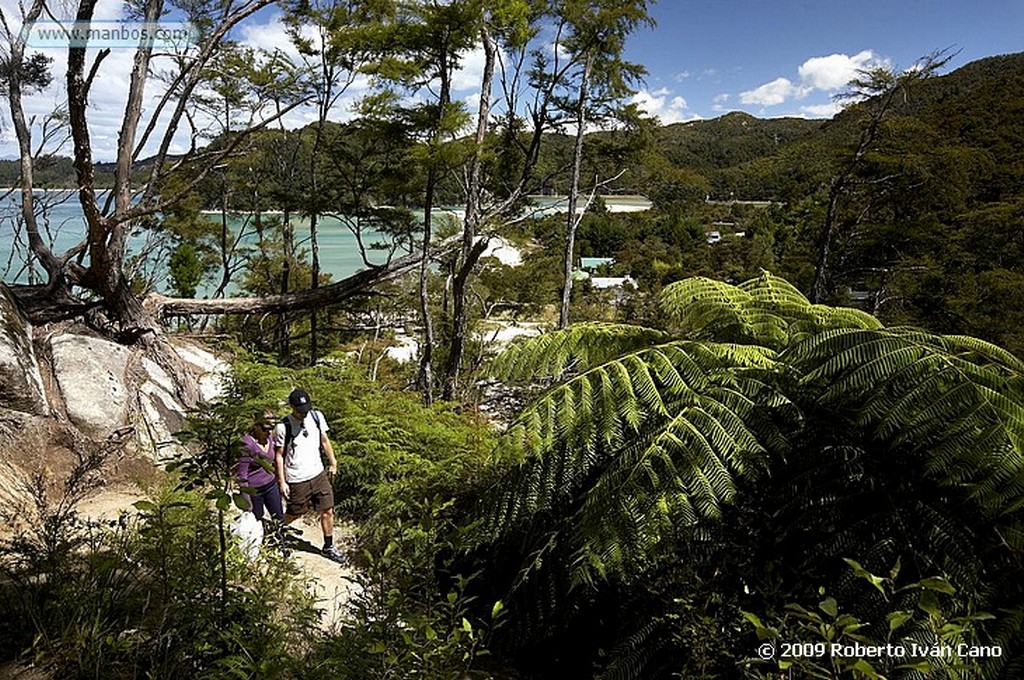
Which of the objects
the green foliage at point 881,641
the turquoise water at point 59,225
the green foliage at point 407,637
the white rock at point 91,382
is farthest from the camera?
the turquoise water at point 59,225

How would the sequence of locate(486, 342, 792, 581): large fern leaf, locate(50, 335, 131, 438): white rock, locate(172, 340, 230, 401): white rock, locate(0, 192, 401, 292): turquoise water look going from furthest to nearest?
locate(0, 192, 401, 292): turquoise water, locate(172, 340, 230, 401): white rock, locate(50, 335, 131, 438): white rock, locate(486, 342, 792, 581): large fern leaf

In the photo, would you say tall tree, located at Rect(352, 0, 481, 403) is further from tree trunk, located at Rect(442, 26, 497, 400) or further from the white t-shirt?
the white t-shirt

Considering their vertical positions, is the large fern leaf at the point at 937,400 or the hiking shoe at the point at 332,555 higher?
the large fern leaf at the point at 937,400

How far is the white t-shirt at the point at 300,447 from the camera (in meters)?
4.01

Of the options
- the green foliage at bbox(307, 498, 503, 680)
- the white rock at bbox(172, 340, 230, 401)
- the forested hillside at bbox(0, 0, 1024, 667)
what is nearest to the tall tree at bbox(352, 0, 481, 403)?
the forested hillside at bbox(0, 0, 1024, 667)

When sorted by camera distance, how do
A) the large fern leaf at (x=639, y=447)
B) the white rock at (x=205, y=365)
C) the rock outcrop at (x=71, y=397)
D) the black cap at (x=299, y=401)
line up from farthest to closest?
the white rock at (x=205, y=365), the rock outcrop at (x=71, y=397), the black cap at (x=299, y=401), the large fern leaf at (x=639, y=447)

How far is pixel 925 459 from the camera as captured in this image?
5.96 ft

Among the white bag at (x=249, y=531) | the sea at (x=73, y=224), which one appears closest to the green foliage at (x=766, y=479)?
the white bag at (x=249, y=531)

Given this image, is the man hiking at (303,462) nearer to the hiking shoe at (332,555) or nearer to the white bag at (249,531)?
the hiking shoe at (332,555)

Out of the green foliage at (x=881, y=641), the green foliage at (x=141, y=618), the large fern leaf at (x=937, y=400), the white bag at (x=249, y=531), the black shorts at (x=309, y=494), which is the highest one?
the large fern leaf at (x=937, y=400)

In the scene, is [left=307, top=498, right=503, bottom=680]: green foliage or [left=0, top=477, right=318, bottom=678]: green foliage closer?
[left=307, top=498, right=503, bottom=680]: green foliage

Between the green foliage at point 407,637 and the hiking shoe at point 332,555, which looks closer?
the green foliage at point 407,637

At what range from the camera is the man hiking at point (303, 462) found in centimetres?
398

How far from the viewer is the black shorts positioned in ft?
13.3
